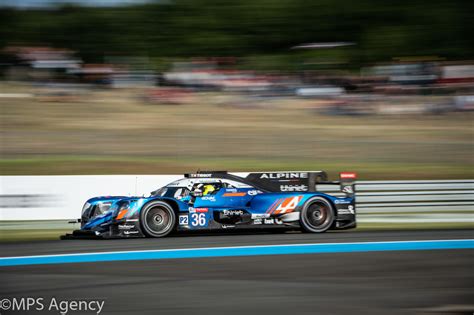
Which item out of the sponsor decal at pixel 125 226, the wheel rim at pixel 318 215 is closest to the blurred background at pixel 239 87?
the wheel rim at pixel 318 215

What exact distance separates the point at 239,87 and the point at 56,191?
10883 mm

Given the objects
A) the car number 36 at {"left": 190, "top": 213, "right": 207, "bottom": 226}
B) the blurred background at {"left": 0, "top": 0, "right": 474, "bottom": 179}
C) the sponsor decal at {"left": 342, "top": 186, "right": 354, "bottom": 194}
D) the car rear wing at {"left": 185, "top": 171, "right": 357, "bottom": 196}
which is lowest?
the car number 36 at {"left": 190, "top": 213, "right": 207, "bottom": 226}

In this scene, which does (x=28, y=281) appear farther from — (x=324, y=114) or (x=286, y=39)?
(x=286, y=39)

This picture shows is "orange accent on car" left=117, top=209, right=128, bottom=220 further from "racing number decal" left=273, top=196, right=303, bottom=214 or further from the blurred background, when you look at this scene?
the blurred background

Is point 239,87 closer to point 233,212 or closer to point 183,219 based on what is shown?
point 233,212

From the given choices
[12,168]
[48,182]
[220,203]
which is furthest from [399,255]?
[12,168]

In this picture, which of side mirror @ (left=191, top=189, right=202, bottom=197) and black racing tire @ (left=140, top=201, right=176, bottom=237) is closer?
black racing tire @ (left=140, top=201, right=176, bottom=237)


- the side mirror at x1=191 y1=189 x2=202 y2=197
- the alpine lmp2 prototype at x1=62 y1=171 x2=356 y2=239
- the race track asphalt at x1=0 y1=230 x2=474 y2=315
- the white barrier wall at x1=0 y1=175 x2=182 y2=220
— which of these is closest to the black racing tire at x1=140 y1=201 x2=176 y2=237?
the alpine lmp2 prototype at x1=62 y1=171 x2=356 y2=239

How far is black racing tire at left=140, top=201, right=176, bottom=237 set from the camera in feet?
27.5

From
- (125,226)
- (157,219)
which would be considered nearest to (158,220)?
(157,219)

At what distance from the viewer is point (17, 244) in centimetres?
812

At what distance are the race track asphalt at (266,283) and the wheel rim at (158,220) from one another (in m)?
1.06

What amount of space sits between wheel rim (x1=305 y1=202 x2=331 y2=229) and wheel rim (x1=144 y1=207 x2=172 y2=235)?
191 centimetres

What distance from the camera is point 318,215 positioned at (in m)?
9.17
